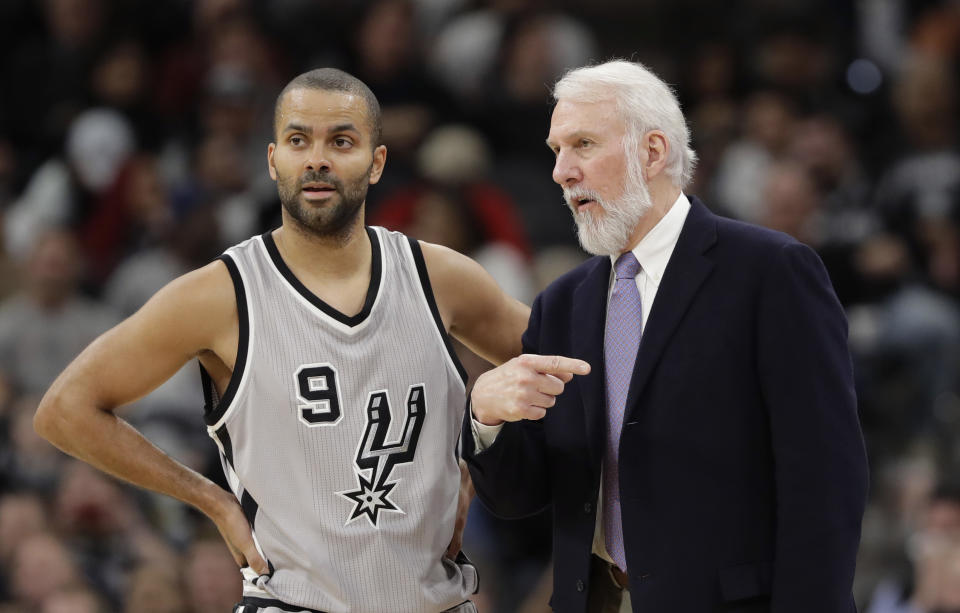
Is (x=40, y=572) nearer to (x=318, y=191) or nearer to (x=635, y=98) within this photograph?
(x=318, y=191)

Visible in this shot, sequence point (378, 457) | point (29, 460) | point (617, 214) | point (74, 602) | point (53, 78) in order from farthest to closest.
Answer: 1. point (53, 78)
2. point (29, 460)
3. point (74, 602)
4. point (378, 457)
5. point (617, 214)

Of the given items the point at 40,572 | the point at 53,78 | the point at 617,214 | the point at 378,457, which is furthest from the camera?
the point at 53,78

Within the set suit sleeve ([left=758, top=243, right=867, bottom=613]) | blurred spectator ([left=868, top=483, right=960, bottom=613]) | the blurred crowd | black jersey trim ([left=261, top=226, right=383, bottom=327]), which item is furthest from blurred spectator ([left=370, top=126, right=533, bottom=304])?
suit sleeve ([left=758, top=243, right=867, bottom=613])

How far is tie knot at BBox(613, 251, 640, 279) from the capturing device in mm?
3457

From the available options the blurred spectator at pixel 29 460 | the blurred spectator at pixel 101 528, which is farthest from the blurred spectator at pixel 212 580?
the blurred spectator at pixel 29 460

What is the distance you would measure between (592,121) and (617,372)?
2.04 ft

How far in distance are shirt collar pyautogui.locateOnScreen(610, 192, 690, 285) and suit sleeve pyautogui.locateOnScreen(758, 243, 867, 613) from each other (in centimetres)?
29

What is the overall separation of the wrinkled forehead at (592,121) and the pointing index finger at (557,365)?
60 cm

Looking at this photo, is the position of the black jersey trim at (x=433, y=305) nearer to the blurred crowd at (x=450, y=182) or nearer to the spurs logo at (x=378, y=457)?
the spurs logo at (x=378, y=457)

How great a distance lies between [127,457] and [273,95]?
18.6ft

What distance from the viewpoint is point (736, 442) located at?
3.21 m

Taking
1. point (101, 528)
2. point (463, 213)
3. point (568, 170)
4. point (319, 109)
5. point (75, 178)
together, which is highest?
point (75, 178)

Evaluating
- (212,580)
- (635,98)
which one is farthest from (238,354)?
(212,580)

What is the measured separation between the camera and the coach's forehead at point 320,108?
345 centimetres
